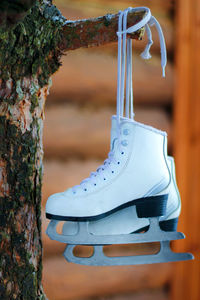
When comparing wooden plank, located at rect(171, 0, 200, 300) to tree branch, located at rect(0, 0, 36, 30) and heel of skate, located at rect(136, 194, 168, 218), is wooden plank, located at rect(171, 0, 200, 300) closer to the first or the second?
heel of skate, located at rect(136, 194, 168, 218)

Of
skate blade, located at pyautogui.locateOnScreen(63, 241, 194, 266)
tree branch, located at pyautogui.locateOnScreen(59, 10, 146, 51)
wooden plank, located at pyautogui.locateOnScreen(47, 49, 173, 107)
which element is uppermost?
wooden plank, located at pyautogui.locateOnScreen(47, 49, 173, 107)

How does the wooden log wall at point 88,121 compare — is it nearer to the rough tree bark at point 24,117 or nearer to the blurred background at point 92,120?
the blurred background at point 92,120

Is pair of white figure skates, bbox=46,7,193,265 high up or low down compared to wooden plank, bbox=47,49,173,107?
down

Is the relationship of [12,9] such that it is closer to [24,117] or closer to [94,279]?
[24,117]

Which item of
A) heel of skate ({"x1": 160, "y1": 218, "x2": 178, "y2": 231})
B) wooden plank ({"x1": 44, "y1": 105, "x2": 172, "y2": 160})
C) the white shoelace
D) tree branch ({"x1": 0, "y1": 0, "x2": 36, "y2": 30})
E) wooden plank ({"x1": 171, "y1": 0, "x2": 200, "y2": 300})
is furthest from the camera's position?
wooden plank ({"x1": 171, "y1": 0, "x2": 200, "y2": 300})

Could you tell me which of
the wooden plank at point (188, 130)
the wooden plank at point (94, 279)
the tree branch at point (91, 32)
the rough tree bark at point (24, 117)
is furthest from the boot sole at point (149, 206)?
the wooden plank at point (188, 130)

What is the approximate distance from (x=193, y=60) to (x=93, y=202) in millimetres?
1347

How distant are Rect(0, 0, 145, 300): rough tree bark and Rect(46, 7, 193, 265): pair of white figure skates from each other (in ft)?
0.23

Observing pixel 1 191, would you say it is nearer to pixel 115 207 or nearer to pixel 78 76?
pixel 115 207

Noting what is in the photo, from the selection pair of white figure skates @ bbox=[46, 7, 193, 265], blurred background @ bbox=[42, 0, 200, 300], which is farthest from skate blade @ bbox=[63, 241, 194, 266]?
blurred background @ bbox=[42, 0, 200, 300]

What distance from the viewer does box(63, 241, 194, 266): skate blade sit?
0.82 m

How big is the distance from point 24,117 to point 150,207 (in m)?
0.33

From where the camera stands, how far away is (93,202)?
821mm

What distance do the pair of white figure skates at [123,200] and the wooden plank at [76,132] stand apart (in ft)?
2.76
